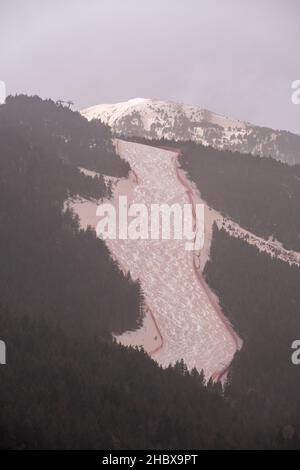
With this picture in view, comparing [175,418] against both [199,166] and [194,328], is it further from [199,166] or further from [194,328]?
[199,166]

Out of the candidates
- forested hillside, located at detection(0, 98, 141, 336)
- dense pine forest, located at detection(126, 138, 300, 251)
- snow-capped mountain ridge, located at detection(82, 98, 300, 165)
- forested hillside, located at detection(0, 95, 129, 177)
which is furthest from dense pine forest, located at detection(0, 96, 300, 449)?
snow-capped mountain ridge, located at detection(82, 98, 300, 165)

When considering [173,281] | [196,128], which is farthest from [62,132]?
[196,128]

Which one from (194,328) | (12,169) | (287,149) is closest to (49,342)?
(194,328)

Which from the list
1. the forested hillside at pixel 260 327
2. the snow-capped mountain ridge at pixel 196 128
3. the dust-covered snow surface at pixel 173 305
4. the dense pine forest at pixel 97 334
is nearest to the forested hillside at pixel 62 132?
the dense pine forest at pixel 97 334

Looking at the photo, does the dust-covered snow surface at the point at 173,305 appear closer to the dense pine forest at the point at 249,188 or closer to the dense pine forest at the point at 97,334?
the dense pine forest at the point at 97,334

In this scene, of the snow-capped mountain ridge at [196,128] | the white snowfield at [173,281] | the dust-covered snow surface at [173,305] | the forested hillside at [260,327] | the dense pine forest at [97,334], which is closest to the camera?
the dense pine forest at [97,334]

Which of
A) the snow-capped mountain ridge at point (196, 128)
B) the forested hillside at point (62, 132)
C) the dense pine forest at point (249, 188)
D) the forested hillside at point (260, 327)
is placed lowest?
the forested hillside at point (260, 327)

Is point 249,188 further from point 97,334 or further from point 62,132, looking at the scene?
point 97,334
